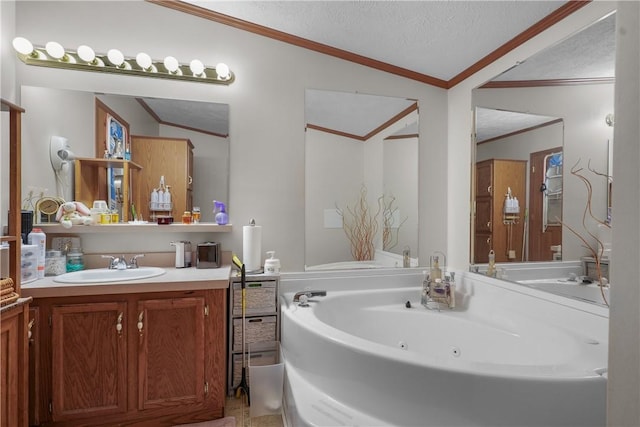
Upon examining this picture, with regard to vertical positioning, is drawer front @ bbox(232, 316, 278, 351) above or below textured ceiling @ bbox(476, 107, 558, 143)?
below

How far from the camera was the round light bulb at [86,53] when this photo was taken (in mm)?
1973

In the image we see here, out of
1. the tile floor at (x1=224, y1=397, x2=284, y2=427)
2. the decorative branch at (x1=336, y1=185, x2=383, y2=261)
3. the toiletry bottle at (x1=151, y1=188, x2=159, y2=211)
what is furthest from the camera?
the decorative branch at (x1=336, y1=185, x2=383, y2=261)

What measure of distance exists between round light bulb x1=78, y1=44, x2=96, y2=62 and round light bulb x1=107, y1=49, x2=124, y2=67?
95mm

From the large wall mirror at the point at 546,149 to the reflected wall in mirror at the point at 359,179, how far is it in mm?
519

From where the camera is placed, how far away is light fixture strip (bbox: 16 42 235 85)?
6.41 feet

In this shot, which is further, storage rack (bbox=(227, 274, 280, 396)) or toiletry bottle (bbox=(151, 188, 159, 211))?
toiletry bottle (bbox=(151, 188, 159, 211))

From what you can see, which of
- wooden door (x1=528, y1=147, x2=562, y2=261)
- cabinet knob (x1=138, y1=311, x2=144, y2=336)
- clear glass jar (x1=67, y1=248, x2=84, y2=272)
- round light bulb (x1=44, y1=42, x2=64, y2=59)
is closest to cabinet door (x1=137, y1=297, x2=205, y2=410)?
cabinet knob (x1=138, y1=311, x2=144, y2=336)

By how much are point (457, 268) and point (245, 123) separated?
79.8 inches

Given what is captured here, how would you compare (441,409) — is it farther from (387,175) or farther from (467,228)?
(387,175)

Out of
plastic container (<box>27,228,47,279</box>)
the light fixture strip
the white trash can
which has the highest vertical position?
the light fixture strip

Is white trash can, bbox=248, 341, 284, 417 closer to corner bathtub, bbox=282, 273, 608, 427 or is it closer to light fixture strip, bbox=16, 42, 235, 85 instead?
corner bathtub, bbox=282, 273, 608, 427

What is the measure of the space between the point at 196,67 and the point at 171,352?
5.99 feet

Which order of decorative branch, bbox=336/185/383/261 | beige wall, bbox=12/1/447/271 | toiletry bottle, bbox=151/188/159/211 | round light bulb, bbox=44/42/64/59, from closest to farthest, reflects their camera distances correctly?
round light bulb, bbox=44/42/64/59 → beige wall, bbox=12/1/447/271 → toiletry bottle, bbox=151/188/159/211 → decorative branch, bbox=336/185/383/261

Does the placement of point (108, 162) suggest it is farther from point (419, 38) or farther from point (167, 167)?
point (419, 38)
